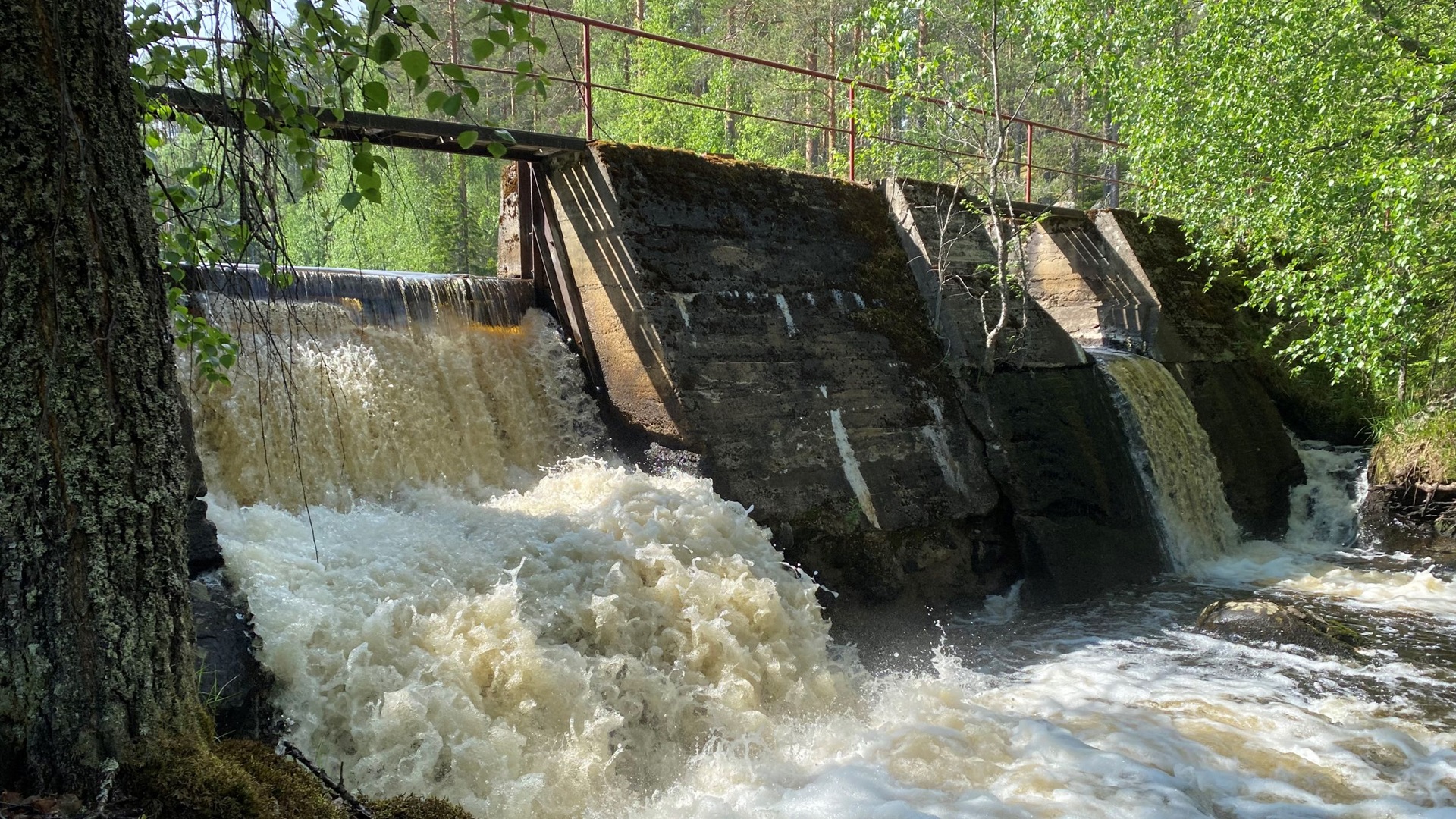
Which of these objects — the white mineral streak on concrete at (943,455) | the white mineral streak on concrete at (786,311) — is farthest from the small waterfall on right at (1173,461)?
the white mineral streak on concrete at (786,311)

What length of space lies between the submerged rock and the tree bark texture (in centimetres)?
649

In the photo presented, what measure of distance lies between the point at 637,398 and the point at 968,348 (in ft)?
10.2

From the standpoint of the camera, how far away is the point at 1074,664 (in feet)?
19.4

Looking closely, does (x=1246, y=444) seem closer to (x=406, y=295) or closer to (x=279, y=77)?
(x=406, y=295)

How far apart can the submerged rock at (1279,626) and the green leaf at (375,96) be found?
20.8 feet

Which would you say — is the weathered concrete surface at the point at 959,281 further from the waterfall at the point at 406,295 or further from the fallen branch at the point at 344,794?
the fallen branch at the point at 344,794

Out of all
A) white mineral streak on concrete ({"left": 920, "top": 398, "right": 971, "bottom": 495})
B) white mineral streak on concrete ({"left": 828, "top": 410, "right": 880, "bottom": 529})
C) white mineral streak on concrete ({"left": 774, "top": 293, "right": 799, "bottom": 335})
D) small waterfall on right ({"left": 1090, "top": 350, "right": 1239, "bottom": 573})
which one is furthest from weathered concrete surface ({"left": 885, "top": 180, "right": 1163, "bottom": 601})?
white mineral streak on concrete ({"left": 774, "top": 293, "right": 799, "bottom": 335})

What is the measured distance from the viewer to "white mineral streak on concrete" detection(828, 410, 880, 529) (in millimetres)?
6828

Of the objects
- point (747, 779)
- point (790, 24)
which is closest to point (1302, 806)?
point (747, 779)

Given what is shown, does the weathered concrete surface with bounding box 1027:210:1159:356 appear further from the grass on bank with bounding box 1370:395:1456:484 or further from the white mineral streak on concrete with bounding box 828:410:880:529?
the white mineral streak on concrete with bounding box 828:410:880:529

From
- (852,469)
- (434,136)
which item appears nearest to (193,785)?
(434,136)

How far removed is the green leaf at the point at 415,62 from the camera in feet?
6.68

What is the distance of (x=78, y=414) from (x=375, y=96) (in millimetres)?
936

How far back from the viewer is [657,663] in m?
4.64
